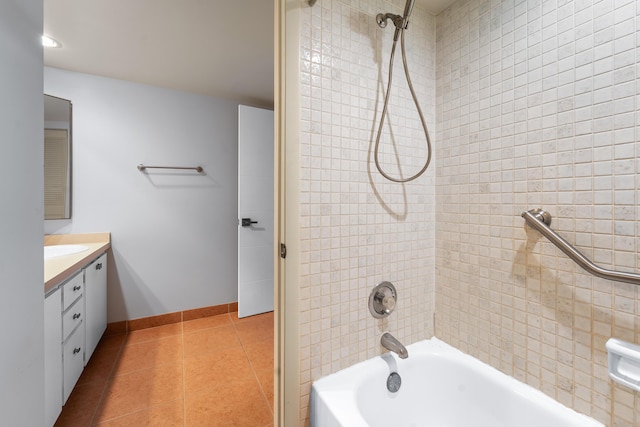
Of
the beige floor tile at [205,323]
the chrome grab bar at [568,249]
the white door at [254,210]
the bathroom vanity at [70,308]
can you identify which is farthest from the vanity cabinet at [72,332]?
the chrome grab bar at [568,249]

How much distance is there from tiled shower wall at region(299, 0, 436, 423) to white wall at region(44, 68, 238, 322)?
1.98 meters

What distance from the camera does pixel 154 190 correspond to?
2.46m

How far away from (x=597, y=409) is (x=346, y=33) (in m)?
1.54

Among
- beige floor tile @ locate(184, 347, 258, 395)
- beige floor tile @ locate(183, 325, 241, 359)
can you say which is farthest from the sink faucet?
beige floor tile @ locate(183, 325, 241, 359)

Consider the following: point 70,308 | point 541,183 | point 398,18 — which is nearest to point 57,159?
point 70,308

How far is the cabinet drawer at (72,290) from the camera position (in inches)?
56.9

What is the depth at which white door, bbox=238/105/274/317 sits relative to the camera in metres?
2.52

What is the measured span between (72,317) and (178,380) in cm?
73

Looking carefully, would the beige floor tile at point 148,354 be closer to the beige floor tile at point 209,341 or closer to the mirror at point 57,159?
the beige floor tile at point 209,341

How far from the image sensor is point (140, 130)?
239 centimetres

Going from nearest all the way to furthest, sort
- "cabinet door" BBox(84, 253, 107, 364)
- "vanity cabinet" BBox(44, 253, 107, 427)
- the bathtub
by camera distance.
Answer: the bathtub
"vanity cabinet" BBox(44, 253, 107, 427)
"cabinet door" BBox(84, 253, 107, 364)

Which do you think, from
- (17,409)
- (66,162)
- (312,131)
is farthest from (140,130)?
(17,409)

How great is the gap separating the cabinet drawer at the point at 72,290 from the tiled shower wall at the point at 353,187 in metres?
1.36

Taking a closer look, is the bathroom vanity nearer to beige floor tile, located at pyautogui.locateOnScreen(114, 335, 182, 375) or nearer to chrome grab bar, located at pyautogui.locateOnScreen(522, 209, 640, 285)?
beige floor tile, located at pyautogui.locateOnScreen(114, 335, 182, 375)
